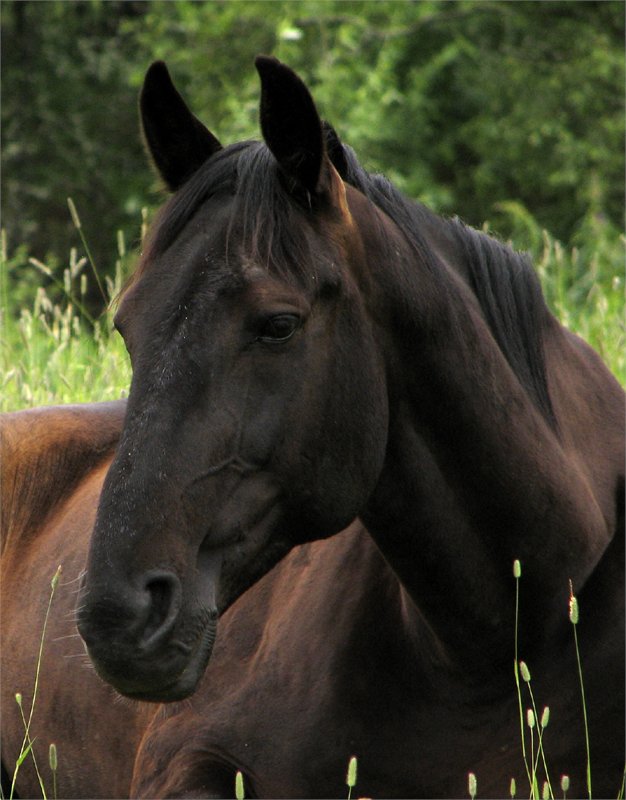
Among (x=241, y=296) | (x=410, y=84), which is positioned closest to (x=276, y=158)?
(x=241, y=296)

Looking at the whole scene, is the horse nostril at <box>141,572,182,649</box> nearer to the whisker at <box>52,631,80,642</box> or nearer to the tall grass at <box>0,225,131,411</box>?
the whisker at <box>52,631,80,642</box>

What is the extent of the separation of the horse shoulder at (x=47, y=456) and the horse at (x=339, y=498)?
1118 millimetres

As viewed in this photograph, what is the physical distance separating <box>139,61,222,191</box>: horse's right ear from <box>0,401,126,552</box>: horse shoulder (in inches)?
73.7

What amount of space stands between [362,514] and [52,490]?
2.03 metres

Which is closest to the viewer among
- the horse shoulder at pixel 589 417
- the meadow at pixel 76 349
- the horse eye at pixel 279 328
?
the horse eye at pixel 279 328

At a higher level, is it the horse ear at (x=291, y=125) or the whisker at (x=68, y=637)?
the horse ear at (x=291, y=125)

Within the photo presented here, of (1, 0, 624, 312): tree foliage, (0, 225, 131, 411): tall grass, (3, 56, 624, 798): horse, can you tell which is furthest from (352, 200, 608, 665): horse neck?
(1, 0, 624, 312): tree foliage

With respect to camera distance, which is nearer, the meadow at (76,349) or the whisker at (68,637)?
the whisker at (68,637)

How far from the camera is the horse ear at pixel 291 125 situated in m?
2.30

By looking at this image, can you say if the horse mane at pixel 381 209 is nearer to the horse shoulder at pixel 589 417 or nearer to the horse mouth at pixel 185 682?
the horse shoulder at pixel 589 417

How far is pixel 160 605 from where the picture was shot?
2.15m

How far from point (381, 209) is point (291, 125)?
0.35 metres

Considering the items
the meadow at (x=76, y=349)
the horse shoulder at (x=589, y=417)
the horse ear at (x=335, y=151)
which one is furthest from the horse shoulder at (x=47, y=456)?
the horse ear at (x=335, y=151)

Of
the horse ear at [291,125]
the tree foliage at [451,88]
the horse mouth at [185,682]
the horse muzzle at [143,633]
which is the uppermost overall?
the horse ear at [291,125]
